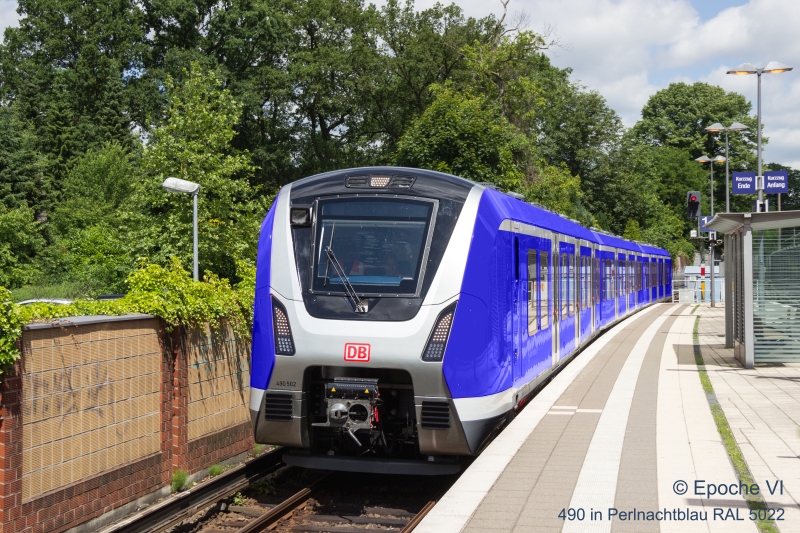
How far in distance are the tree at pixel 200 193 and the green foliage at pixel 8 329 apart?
19655 mm

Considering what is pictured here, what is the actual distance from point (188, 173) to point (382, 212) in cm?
1902

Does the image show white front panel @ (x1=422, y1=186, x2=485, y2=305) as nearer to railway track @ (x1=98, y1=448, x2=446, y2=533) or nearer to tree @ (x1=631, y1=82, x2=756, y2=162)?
railway track @ (x1=98, y1=448, x2=446, y2=533)

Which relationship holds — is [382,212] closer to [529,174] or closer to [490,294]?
[490,294]

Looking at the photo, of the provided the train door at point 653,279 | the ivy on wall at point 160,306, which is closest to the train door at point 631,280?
the train door at point 653,279

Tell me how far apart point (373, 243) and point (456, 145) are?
17496 mm

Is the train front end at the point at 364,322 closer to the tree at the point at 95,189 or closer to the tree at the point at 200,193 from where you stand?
the tree at the point at 200,193

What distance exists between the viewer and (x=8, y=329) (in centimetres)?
636

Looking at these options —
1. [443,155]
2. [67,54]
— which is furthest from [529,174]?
[67,54]

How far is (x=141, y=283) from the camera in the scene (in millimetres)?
9203

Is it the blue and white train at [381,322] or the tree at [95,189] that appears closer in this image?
the blue and white train at [381,322]

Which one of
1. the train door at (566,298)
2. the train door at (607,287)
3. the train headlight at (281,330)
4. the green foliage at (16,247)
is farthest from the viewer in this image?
the green foliage at (16,247)

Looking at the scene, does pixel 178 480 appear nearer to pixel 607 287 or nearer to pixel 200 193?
pixel 200 193

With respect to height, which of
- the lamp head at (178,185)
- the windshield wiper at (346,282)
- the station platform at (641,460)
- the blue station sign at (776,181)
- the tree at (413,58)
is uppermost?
the tree at (413,58)

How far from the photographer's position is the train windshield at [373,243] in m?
8.22
